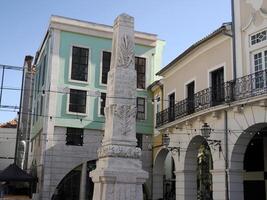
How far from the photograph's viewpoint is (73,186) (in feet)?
82.7

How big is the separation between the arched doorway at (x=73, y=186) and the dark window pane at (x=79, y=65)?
517 centimetres

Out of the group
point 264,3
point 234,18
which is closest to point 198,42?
point 234,18

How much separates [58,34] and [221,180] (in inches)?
559

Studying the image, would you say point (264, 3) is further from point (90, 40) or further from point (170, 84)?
point (90, 40)

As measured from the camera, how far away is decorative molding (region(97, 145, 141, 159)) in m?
10.4

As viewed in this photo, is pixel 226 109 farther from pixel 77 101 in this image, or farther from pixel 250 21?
pixel 77 101

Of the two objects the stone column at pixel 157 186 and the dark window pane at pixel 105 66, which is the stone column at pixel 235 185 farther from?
the dark window pane at pixel 105 66

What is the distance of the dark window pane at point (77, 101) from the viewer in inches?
996

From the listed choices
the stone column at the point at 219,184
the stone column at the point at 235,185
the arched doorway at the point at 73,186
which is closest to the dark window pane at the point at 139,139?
the arched doorway at the point at 73,186

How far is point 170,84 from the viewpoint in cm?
2297

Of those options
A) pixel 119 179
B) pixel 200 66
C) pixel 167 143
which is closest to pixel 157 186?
pixel 167 143

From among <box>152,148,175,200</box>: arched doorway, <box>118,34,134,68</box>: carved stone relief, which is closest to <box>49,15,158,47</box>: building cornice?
<box>152,148,175,200</box>: arched doorway

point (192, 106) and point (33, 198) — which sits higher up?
point (192, 106)

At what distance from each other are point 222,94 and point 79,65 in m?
11.5
